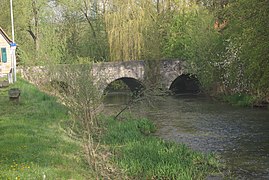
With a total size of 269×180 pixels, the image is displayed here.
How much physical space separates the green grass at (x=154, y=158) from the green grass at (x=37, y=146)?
1.28m

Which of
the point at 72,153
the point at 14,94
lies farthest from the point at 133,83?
the point at 72,153

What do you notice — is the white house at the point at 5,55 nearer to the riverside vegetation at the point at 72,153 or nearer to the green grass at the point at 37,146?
the green grass at the point at 37,146

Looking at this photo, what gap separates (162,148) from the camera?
11734 mm

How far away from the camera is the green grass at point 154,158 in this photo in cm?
956

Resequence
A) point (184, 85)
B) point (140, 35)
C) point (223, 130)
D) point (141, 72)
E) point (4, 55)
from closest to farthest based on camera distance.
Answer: point (223, 130) → point (4, 55) → point (141, 72) → point (140, 35) → point (184, 85)

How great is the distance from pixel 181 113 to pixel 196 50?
9531 millimetres

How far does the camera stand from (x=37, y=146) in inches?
384

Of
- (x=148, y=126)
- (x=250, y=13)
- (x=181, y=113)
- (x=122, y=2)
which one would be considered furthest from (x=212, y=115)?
(x=122, y=2)

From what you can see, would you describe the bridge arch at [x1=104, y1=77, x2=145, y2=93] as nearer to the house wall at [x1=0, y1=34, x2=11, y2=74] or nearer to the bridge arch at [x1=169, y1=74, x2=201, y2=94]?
the bridge arch at [x1=169, y1=74, x2=201, y2=94]

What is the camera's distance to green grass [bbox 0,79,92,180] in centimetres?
779

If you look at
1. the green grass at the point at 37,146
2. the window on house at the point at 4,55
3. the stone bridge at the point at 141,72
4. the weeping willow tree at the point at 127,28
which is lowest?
the green grass at the point at 37,146

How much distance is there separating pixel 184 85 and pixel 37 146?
28593mm

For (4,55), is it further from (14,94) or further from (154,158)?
A: (154,158)

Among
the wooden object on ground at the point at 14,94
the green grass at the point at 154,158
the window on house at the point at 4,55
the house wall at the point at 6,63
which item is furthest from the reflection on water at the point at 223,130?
the window on house at the point at 4,55
